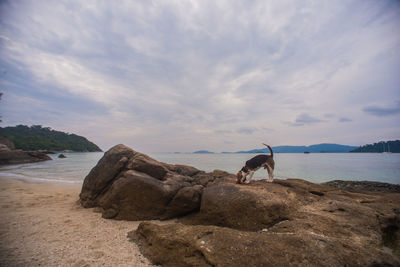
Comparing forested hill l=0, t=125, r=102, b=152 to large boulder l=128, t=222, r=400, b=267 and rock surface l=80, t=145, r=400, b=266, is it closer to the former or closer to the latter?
rock surface l=80, t=145, r=400, b=266

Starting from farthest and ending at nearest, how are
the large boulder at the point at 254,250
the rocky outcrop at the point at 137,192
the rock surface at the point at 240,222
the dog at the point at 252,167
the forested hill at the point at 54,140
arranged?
1. the forested hill at the point at 54,140
2. the dog at the point at 252,167
3. the rocky outcrop at the point at 137,192
4. the rock surface at the point at 240,222
5. the large boulder at the point at 254,250

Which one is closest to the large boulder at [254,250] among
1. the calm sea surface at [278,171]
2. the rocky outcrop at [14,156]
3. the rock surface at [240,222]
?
the rock surface at [240,222]

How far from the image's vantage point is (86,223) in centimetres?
577

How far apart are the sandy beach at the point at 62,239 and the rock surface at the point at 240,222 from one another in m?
0.51

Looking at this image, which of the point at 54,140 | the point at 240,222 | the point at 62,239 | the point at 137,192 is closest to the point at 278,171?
the point at 240,222

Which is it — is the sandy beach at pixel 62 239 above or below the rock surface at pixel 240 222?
below

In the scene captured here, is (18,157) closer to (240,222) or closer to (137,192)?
(137,192)

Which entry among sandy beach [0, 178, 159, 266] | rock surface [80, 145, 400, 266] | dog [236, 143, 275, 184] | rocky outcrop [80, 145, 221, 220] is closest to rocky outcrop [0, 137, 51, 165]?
rocky outcrop [80, 145, 221, 220]

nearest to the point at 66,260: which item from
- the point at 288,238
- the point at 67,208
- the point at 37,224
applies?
the point at 37,224

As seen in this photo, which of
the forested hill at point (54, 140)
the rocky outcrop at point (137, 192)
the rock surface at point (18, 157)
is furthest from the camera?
the forested hill at point (54, 140)

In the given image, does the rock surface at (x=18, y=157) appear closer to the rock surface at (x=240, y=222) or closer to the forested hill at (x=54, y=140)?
the rock surface at (x=240, y=222)

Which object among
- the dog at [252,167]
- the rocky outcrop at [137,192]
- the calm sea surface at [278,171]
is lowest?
the calm sea surface at [278,171]

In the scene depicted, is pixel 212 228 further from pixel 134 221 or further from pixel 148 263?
pixel 134 221

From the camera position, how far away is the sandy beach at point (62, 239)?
348 cm
